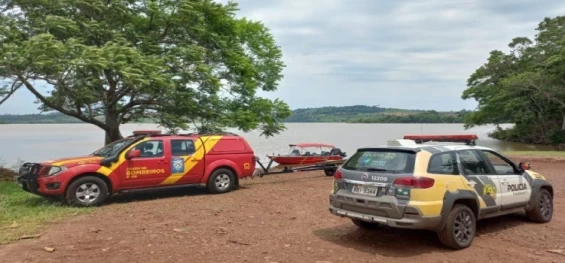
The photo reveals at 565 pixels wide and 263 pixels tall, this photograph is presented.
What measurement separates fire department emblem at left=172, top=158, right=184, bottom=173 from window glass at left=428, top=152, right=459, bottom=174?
6.68 metres

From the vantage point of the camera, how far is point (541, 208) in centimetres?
781

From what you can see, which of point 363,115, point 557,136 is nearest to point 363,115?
point 363,115

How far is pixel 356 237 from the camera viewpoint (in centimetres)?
695

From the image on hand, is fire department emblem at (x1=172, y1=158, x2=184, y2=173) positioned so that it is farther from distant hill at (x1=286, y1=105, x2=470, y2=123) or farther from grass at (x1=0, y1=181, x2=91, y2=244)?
distant hill at (x1=286, y1=105, x2=470, y2=123)

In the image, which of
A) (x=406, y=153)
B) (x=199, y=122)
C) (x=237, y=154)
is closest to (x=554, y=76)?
(x=199, y=122)

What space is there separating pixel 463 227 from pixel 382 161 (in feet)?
4.78

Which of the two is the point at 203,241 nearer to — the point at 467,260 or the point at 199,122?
the point at 467,260

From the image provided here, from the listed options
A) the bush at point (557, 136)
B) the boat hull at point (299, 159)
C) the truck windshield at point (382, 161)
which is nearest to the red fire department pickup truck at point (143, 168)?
the boat hull at point (299, 159)

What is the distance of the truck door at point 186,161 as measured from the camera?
11.0 m

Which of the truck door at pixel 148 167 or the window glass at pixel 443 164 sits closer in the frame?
the window glass at pixel 443 164

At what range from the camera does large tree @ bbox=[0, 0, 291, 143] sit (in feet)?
42.2

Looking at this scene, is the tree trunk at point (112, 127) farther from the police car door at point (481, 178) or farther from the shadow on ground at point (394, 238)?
the police car door at point (481, 178)

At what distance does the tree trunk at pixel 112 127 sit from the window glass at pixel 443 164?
1498 cm

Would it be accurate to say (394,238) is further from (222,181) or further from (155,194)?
(155,194)
